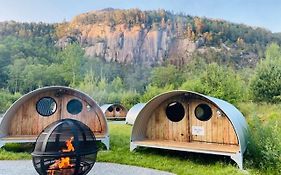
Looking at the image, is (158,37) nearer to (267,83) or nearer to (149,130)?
(267,83)

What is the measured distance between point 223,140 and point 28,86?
46603mm

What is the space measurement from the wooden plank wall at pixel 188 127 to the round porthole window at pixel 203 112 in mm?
91

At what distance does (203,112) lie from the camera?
8789mm

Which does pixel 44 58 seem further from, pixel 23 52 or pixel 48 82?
pixel 48 82

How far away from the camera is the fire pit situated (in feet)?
15.2

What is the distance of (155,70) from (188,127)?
153 feet

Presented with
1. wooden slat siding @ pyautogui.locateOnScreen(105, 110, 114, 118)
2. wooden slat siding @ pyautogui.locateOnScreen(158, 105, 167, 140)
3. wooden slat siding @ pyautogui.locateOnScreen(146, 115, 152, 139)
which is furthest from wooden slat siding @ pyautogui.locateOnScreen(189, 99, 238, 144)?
wooden slat siding @ pyautogui.locateOnScreen(105, 110, 114, 118)

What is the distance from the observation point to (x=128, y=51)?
86.9 metres

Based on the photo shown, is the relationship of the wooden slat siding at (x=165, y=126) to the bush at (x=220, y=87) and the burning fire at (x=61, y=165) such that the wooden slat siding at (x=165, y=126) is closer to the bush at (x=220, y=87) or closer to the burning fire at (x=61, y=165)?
the burning fire at (x=61, y=165)

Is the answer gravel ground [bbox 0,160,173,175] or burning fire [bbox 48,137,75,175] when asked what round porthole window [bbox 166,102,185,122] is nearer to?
gravel ground [bbox 0,160,173,175]

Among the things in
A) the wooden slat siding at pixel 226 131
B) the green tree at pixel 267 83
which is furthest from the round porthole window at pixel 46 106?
the green tree at pixel 267 83

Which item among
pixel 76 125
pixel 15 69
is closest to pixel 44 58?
pixel 15 69

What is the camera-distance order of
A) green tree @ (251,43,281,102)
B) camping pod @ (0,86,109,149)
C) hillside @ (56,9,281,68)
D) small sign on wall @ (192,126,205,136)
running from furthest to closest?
1. hillside @ (56,9,281,68)
2. green tree @ (251,43,281,102)
3. camping pod @ (0,86,109,149)
4. small sign on wall @ (192,126,205,136)

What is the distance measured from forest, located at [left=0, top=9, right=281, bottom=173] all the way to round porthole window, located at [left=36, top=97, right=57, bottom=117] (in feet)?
20.8
